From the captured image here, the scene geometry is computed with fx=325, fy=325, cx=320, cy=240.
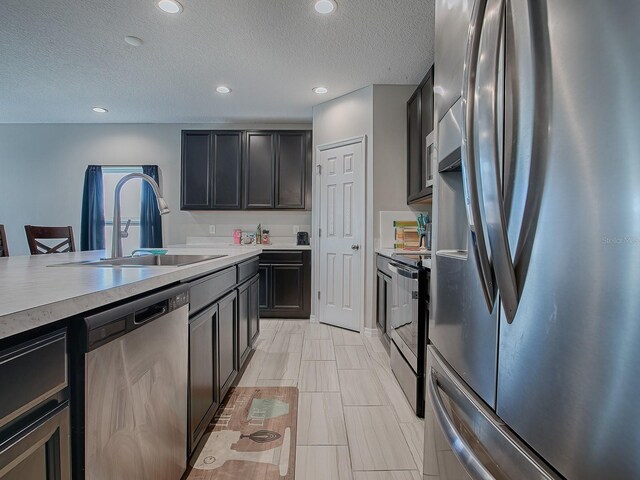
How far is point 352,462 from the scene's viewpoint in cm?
150

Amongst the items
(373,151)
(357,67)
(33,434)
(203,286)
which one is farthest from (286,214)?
(33,434)

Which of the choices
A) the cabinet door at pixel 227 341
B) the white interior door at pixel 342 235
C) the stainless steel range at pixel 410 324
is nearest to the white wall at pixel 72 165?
the white interior door at pixel 342 235

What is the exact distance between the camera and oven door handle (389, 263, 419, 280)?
1917 millimetres

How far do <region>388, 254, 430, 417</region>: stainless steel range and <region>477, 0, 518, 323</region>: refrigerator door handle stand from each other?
51.9 inches

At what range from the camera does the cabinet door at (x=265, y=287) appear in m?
4.03

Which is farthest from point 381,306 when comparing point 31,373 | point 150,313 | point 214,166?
point 214,166

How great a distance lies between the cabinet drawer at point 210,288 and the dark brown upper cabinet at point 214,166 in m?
2.59

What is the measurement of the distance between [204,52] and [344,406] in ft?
9.98

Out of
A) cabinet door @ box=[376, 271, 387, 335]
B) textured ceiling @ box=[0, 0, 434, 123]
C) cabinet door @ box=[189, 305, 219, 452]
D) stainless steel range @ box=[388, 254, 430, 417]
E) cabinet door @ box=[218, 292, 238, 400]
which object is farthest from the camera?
cabinet door @ box=[376, 271, 387, 335]

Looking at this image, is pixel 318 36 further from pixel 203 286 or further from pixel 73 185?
pixel 73 185

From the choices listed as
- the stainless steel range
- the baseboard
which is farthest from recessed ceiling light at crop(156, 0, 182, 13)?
the baseboard

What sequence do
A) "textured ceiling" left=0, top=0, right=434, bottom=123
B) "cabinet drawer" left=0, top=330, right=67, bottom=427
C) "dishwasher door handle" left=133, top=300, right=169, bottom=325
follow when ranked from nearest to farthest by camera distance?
"cabinet drawer" left=0, top=330, right=67, bottom=427
"dishwasher door handle" left=133, top=300, right=169, bottom=325
"textured ceiling" left=0, top=0, right=434, bottom=123

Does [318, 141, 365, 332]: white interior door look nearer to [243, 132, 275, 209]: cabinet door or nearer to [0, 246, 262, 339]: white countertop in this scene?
[243, 132, 275, 209]: cabinet door

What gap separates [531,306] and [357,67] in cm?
311
